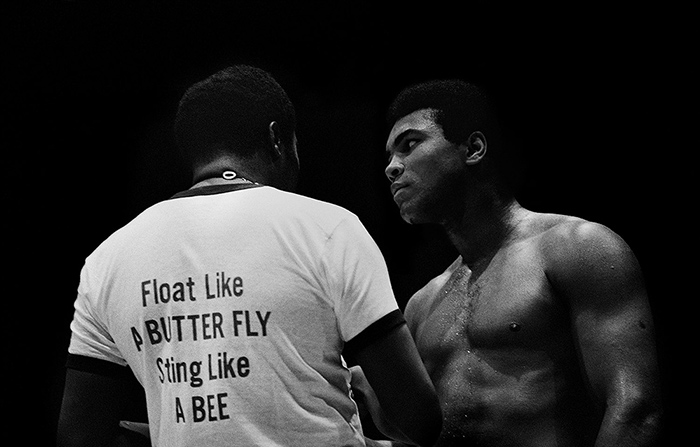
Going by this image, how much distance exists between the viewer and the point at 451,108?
78.8 inches

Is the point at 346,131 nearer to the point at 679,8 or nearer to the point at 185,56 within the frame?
the point at 185,56

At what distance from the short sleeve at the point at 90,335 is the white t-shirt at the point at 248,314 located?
0.04 meters

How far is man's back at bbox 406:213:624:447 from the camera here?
1659mm

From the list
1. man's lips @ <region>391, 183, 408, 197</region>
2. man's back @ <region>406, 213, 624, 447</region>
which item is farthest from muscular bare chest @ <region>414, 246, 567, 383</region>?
man's lips @ <region>391, 183, 408, 197</region>

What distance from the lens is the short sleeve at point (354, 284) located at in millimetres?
1191

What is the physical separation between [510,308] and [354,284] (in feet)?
2.04

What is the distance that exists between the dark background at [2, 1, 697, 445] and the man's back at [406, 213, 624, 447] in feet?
2.14

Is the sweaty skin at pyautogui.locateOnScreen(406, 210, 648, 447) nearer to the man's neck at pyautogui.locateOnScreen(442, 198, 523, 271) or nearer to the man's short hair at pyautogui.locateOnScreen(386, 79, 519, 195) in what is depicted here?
the man's neck at pyautogui.locateOnScreen(442, 198, 523, 271)

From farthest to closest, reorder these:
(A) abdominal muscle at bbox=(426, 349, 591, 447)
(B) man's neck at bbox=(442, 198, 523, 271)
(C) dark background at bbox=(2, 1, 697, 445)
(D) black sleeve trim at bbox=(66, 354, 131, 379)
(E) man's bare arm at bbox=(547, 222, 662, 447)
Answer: (C) dark background at bbox=(2, 1, 697, 445) < (B) man's neck at bbox=(442, 198, 523, 271) < (A) abdominal muscle at bbox=(426, 349, 591, 447) < (E) man's bare arm at bbox=(547, 222, 662, 447) < (D) black sleeve trim at bbox=(66, 354, 131, 379)

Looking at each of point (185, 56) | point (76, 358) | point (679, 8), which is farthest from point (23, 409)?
point (679, 8)

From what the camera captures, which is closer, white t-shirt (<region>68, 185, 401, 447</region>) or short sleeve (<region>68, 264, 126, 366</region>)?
white t-shirt (<region>68, 185, 401, 447</region>)

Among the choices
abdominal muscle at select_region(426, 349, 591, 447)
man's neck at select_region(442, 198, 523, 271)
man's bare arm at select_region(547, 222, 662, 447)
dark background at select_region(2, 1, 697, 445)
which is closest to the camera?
man's bare arm at select_region(547, 222, 662, 447)

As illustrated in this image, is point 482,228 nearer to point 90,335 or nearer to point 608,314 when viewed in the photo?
point 608,314

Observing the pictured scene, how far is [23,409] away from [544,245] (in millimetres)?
1567
